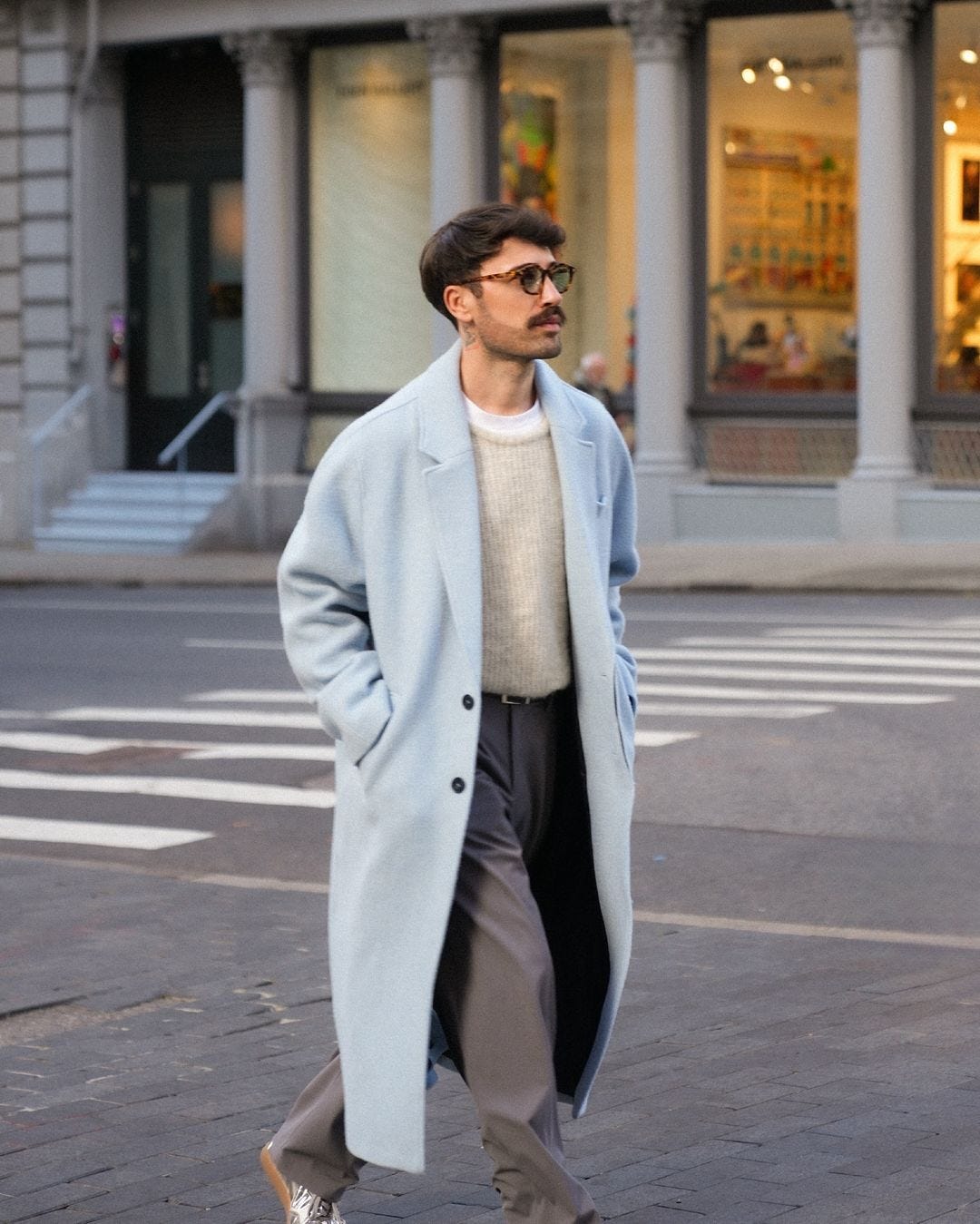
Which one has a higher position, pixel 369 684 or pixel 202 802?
pixel 369 684

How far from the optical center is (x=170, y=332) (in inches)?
1208

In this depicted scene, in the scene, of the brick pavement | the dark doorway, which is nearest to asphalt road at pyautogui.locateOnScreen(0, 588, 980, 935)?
the brick pavement

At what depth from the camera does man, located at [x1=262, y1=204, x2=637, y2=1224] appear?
461 cm

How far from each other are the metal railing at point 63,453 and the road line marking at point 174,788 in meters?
17.8

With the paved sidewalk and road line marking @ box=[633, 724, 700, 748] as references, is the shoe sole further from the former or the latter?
the paved sidewalk

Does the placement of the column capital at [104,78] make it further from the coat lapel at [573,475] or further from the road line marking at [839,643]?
the coat lapel at [573,475]

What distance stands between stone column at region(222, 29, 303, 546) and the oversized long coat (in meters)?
23.9

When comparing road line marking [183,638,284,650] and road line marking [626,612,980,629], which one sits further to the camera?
road line marking [626,612,980,629]

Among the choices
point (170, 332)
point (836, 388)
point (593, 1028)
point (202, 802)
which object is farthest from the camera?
point (170, 332)

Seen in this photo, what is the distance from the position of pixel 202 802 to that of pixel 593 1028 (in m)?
6.11

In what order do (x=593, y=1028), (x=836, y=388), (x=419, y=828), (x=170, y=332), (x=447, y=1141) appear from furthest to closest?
(x=170, y=332) → (x=836, y=388) → (x=447, y=1141) → (x=593, y=1028) → (x=419, y=828)

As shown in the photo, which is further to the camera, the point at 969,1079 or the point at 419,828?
the point at 969,1079

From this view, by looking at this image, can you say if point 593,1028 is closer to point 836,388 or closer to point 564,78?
point 836,388

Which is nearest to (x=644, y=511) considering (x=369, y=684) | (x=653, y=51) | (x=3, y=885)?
(x=653, y=51)
